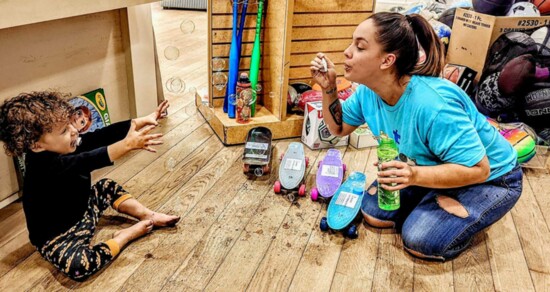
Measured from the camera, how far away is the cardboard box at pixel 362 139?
2576mm

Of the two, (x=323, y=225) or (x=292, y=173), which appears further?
(x=292, y=173)

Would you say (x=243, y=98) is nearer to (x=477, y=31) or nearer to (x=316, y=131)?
(x=316, y=131)

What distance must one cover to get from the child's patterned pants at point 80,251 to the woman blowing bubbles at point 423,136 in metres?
0.97

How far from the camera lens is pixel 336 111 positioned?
189 centimetres

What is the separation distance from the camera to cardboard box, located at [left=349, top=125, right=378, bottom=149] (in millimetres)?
2576

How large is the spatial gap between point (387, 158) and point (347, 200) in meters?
0.34

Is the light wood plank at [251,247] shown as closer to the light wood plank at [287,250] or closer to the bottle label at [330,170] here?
the light wood plank at [287,250]

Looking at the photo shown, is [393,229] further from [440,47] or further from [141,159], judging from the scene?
[141,159]

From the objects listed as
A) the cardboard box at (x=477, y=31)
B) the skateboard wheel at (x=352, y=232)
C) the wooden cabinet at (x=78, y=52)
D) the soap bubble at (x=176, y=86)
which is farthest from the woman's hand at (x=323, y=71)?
the soap bubble at (x=176, y=86)

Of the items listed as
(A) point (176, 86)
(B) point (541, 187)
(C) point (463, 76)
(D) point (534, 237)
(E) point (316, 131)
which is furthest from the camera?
(A) point (176, 86)

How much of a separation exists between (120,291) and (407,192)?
3.79 ft

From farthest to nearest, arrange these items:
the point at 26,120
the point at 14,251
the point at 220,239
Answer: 1. the point at 220,239
2. the point at 14,251
3. the point at 26,120

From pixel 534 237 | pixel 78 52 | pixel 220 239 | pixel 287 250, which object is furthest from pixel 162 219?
pixel 534 237

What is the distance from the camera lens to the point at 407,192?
1.90 meters
